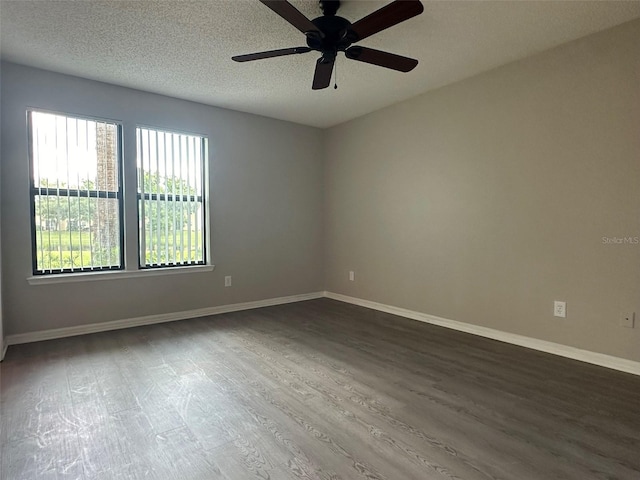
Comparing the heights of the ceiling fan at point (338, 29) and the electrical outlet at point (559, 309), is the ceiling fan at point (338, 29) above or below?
above

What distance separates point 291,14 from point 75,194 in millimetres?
2847

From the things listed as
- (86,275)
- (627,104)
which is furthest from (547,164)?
(86,275)

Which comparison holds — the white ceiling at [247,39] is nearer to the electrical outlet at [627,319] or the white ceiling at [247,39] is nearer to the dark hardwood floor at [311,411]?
the electrical outlet at [627,319]

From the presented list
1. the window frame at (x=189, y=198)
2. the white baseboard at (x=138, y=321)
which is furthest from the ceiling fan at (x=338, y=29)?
the white baseboard at (x=138, y=321)

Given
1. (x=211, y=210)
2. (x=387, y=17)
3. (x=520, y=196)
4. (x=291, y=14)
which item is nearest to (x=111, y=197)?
(x=211, y=210)

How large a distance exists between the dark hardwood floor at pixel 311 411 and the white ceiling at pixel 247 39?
2493mm

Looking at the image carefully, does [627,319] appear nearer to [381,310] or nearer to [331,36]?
[381,310]

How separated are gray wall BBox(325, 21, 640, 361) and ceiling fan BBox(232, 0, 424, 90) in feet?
4.37

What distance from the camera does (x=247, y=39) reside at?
2.67 metres

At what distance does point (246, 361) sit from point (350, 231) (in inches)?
101

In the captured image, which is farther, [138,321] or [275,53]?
[138,321]

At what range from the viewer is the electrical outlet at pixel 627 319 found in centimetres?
251

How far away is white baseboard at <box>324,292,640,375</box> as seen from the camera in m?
2.56

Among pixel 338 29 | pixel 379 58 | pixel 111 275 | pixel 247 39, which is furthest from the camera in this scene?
pixel 111 275
